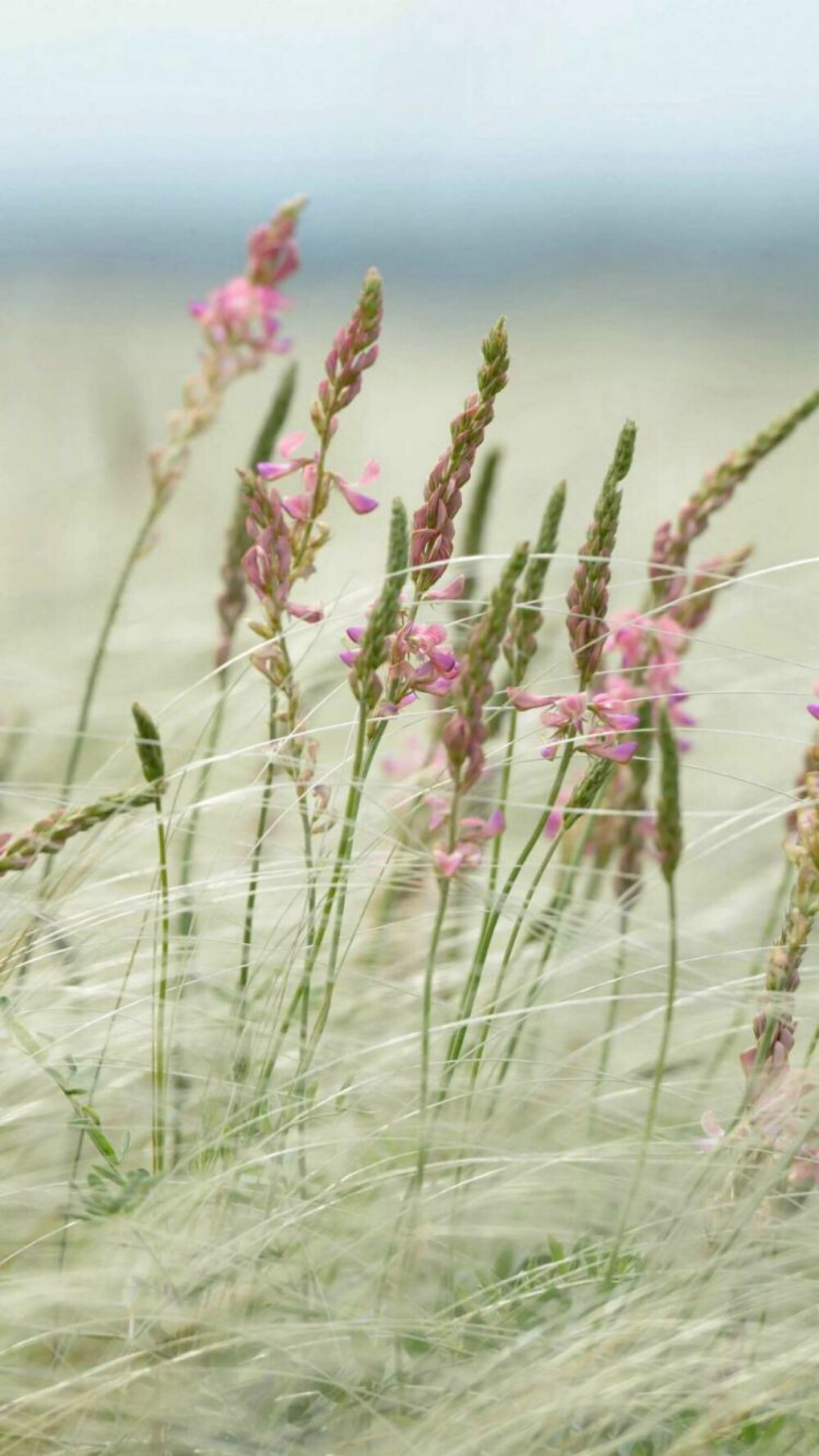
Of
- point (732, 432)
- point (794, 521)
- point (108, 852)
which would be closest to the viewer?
point (108, 852)

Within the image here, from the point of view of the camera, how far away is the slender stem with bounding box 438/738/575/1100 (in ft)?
4.04

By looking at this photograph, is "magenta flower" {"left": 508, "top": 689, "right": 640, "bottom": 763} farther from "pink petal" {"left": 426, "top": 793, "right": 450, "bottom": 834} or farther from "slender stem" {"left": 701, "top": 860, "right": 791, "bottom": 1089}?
"slender stem" {"left": 701, "top": 860, "right": 791, "bottom": 1089}

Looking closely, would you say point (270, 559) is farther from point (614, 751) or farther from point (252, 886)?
point (252, 886)

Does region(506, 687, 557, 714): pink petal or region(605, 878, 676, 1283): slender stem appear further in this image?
region(506, 687, 557, 714): pink petal

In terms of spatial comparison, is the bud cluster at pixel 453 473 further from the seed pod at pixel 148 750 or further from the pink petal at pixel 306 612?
the seed pod at pixel 148 750

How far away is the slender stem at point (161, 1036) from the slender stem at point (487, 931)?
9.1 inches

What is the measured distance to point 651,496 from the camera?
25.8 feet

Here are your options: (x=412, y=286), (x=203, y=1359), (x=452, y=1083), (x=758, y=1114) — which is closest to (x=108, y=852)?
(x=452, y=1083)

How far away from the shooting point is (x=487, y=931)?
1.26 metres

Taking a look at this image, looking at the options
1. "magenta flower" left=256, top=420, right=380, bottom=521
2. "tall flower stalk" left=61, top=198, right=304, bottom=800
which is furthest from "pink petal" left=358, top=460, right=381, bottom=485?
"tall flower stalk" left=61, top=198, right=304, bottom=800

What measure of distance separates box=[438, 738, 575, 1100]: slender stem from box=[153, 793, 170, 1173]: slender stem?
232mm

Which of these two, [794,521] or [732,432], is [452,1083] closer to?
[794,521]

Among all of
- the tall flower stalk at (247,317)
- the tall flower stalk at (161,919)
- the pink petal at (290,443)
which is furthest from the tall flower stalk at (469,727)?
the tall flower stalk at (247,317)

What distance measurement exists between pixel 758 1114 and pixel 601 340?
11.6 meters
